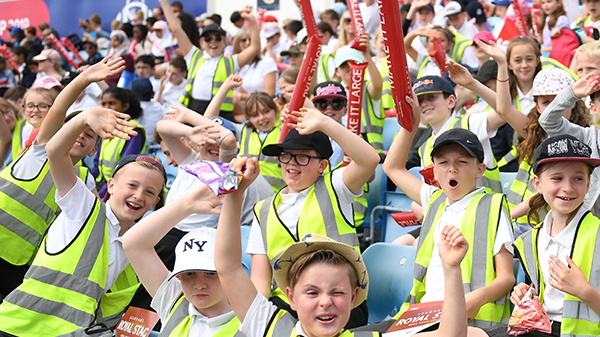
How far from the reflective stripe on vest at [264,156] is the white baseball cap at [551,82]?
234cm

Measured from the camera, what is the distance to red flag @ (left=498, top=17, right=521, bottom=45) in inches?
267

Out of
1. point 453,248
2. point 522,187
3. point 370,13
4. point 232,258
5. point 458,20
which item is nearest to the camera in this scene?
point 453,248

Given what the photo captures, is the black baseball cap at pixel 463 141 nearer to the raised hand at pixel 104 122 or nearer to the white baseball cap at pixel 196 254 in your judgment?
the white baseball cap at pixel 196 254

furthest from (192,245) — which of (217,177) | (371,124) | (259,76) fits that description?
(259,76)

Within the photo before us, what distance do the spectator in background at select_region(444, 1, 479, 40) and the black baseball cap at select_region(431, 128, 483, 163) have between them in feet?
16.0

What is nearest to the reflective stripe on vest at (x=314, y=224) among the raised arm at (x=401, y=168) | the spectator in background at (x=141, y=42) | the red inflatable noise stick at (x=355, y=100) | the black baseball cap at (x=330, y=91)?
the raised arm at (x=401, y=168)

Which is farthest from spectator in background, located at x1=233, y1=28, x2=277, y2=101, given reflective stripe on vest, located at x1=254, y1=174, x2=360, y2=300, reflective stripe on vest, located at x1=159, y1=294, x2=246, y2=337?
reflective stripe on vest, located at x1=159, y1=294, x2=246, y2=337

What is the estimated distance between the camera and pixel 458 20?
7738 millimetres

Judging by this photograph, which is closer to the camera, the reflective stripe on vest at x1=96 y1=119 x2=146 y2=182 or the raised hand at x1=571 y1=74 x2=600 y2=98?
the raised hand at x1=571 y1=74 x2=600 y2=98

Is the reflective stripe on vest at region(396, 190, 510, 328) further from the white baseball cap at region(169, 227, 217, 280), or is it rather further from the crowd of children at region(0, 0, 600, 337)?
the white baseball cap at region(169, 227, 217, 280)

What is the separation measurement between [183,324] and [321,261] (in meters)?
0.92

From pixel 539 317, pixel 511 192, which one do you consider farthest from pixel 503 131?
pixel 539 317

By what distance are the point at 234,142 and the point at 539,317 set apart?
214 cm

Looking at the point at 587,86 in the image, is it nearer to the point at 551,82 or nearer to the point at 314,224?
the point at 551,82
